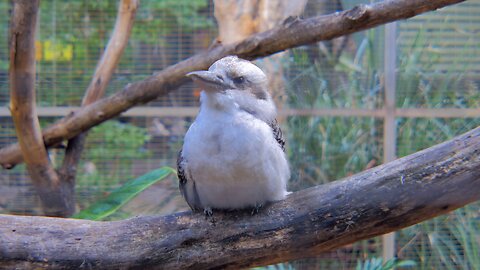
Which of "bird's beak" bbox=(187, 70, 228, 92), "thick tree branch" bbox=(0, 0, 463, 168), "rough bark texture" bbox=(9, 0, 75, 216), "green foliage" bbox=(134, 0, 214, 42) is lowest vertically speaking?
"bird's beak" bbox=(187, 70, 228, 92)

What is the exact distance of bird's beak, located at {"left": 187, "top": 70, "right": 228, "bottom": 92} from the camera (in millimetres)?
1337

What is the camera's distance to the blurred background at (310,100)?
2.65 metres

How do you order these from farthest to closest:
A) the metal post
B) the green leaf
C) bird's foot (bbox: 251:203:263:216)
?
the metal post → the green leaf → bird's foot (bbox: 251:203:263:216)

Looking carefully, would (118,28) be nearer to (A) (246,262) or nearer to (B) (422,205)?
(A) (246,262)

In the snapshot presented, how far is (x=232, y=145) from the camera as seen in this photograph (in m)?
1.34

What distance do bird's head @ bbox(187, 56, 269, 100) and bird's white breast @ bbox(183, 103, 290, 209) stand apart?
2.5 inches

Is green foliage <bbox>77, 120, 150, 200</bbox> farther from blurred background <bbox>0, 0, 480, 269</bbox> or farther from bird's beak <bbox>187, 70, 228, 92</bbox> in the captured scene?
bird's beak <bbox>187, 70, 228, 92</bbox>

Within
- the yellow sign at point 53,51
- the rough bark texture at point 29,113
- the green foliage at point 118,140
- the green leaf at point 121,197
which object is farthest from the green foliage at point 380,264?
the yellow sign at point 53,51

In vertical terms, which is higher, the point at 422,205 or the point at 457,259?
the point at 457,259

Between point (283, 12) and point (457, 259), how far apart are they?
1388 mm

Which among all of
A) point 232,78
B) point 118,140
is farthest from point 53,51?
point 232,78

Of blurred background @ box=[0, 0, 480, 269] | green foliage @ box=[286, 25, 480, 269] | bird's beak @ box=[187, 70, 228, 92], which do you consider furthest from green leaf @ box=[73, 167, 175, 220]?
bird's beak @ box=[187, 70, 228, 92]

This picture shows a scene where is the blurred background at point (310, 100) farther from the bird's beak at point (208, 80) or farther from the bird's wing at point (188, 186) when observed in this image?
the bird's beak at point (208, 80)

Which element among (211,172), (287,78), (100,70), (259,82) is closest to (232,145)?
(211,172)
